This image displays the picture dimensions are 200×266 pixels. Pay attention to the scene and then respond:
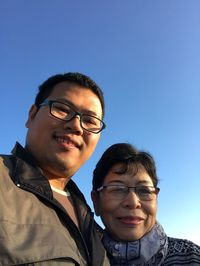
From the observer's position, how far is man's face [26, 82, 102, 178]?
329cm

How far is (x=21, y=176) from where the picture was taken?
272 centimetres

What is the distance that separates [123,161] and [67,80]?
1.21 metres

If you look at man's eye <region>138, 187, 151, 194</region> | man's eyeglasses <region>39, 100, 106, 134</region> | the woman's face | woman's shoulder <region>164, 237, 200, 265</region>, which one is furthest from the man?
woman's shoulder <region>164, 237, 200, 265</region>

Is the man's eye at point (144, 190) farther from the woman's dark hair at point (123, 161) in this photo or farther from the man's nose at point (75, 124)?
the man's nose at point (75, 124)

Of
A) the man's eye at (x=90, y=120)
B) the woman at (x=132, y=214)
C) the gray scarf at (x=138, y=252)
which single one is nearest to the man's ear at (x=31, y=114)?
the man's eye at (x=90, y=120)

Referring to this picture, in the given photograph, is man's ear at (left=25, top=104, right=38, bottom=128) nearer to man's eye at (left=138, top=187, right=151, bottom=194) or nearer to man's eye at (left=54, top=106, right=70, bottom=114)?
man's eye at (left=54, top=106, right=70, bottom=114)

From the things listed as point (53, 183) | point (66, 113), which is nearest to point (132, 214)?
point (53, 183)

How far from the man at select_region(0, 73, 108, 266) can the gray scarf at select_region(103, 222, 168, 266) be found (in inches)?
16.0

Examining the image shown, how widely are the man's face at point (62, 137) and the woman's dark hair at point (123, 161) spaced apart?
0.48 metres

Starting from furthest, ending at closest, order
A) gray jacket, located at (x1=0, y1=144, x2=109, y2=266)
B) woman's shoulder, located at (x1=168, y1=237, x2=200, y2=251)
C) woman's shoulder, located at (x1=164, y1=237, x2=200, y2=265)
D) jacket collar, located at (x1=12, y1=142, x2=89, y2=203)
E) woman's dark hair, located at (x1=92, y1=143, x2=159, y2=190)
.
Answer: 1. woman's dark hair, located at (x1=92, y1=143, x2=159, y2=190)
2. woman's shoulder, located at (x1=168, y1=237, x2=200, y2=251)
3. woman's shoulder, located at (x1=164, y1=237, x2=200, y2=265)
4. jacket collar, located at (x1=12, y1=142, x2=89, y2=203)
5. gray jacket, located at (x1=0, y1=144, x2=109, y2=266)

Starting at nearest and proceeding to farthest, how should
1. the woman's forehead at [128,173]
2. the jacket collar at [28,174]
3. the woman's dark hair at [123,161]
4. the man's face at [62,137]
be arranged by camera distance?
the jacket collar at [28,174] < the man's face at [62,137] < the woman's forehead at [128,173] < the woman's dark hair at [123,161]

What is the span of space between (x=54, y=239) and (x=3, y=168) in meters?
0.74

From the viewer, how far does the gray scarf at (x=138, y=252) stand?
346cm

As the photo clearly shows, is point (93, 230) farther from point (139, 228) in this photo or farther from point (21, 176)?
point (21, 176)
